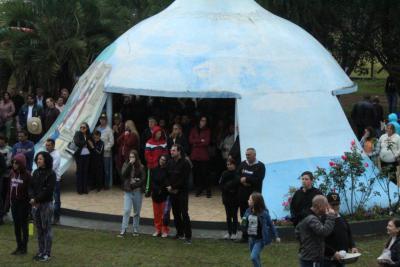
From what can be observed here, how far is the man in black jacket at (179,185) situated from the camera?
13547mm

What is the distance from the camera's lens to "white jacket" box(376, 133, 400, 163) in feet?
54.6

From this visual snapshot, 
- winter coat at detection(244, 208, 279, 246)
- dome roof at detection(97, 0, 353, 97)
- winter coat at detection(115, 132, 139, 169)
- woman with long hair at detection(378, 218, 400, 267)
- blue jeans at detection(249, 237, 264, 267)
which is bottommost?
winter coat at detection(115, 132, 139, 169)

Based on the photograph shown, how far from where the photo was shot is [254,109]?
16.3m

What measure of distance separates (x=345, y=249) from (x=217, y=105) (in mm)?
9908

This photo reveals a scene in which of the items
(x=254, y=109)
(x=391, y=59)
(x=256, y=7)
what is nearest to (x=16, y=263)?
(x=254, y=109)

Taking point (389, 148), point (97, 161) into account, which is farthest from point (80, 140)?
point (389, 148)

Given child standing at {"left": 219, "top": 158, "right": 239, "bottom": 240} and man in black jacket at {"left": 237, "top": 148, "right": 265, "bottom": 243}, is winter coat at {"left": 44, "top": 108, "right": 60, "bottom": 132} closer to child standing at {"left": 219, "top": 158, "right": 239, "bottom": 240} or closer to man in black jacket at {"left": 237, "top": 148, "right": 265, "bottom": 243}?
child standing at {"left": 219, "top": 158, "right": 239, "bottom": 240}

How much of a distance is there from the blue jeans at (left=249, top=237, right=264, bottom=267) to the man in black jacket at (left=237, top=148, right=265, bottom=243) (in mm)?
2237

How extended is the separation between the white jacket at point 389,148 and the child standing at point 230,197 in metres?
4.23

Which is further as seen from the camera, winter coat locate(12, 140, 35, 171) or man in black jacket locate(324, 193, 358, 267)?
winter coat locate(12, 140, 35, 171)

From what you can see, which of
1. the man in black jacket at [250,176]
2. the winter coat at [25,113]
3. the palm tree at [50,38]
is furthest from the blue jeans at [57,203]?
the palm tree at [50,38]

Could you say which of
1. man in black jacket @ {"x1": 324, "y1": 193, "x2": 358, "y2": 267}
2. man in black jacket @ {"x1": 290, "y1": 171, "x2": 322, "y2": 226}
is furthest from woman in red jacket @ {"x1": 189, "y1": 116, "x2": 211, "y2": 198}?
man in black jacket @ {"x1": 324, "y1": 193, "x2": 358, "y2": 267}

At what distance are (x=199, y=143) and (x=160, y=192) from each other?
A: 10.5ft

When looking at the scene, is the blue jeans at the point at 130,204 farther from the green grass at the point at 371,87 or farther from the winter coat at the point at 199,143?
the green grass at the point at 371,87
